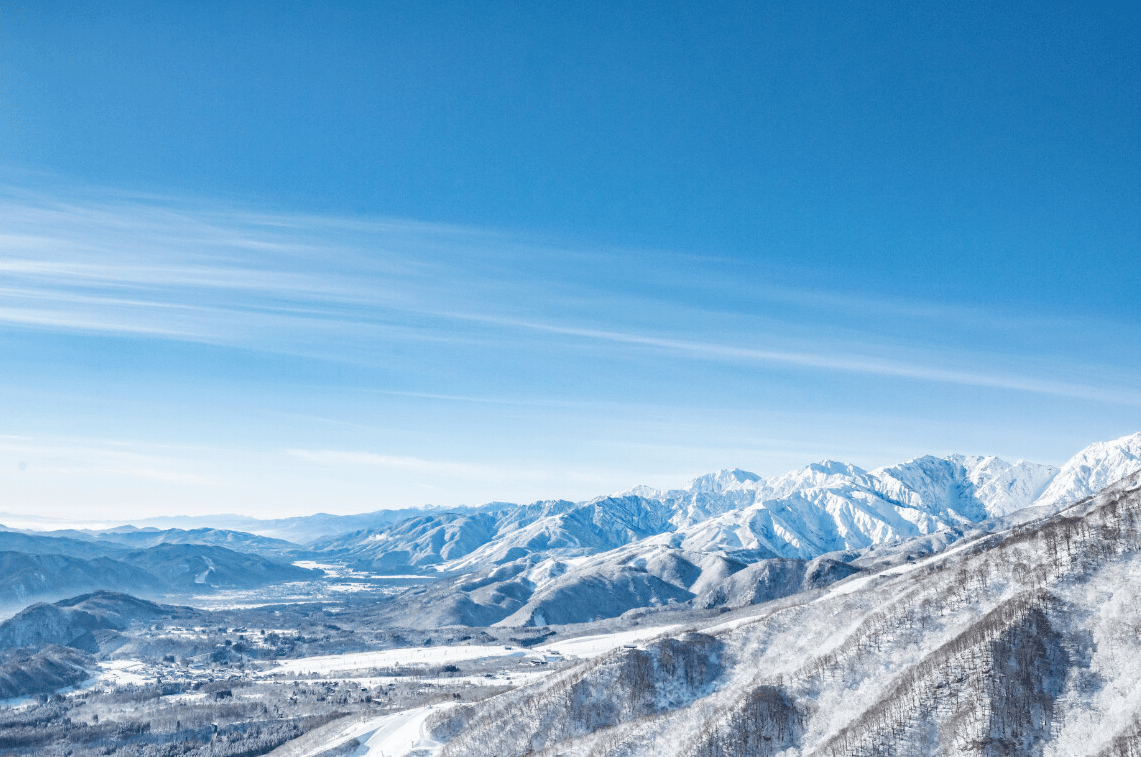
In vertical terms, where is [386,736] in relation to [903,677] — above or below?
below

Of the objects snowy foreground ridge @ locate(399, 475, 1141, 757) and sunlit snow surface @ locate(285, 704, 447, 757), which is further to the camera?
sunlit snow surface @ locate(285, 704, 447, 757)

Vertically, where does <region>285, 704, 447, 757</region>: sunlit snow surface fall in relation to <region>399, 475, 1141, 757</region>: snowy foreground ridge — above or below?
below

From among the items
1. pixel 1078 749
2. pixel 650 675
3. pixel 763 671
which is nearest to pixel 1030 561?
pixel 1078 749

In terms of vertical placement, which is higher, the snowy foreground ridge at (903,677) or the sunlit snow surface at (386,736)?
the snowy foreground ridge at (903,677)

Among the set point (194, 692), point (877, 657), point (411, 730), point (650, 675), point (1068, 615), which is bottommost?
point (194, 692)

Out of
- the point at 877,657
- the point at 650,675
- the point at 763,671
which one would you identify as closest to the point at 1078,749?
the point at 877,657

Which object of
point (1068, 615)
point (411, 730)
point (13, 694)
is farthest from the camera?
point (13, 694)

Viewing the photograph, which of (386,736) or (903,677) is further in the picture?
(386,736)

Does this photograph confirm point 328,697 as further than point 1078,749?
Yes

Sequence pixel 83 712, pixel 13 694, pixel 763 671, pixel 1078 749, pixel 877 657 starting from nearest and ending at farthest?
pixel 1078 749 → pixel 877 657 → pixel 763 671 → pixel 83 712 → pixel 13 694

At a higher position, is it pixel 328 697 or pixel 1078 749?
pixel 1078 749

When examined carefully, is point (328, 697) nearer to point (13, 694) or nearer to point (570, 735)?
point (13, 694)
